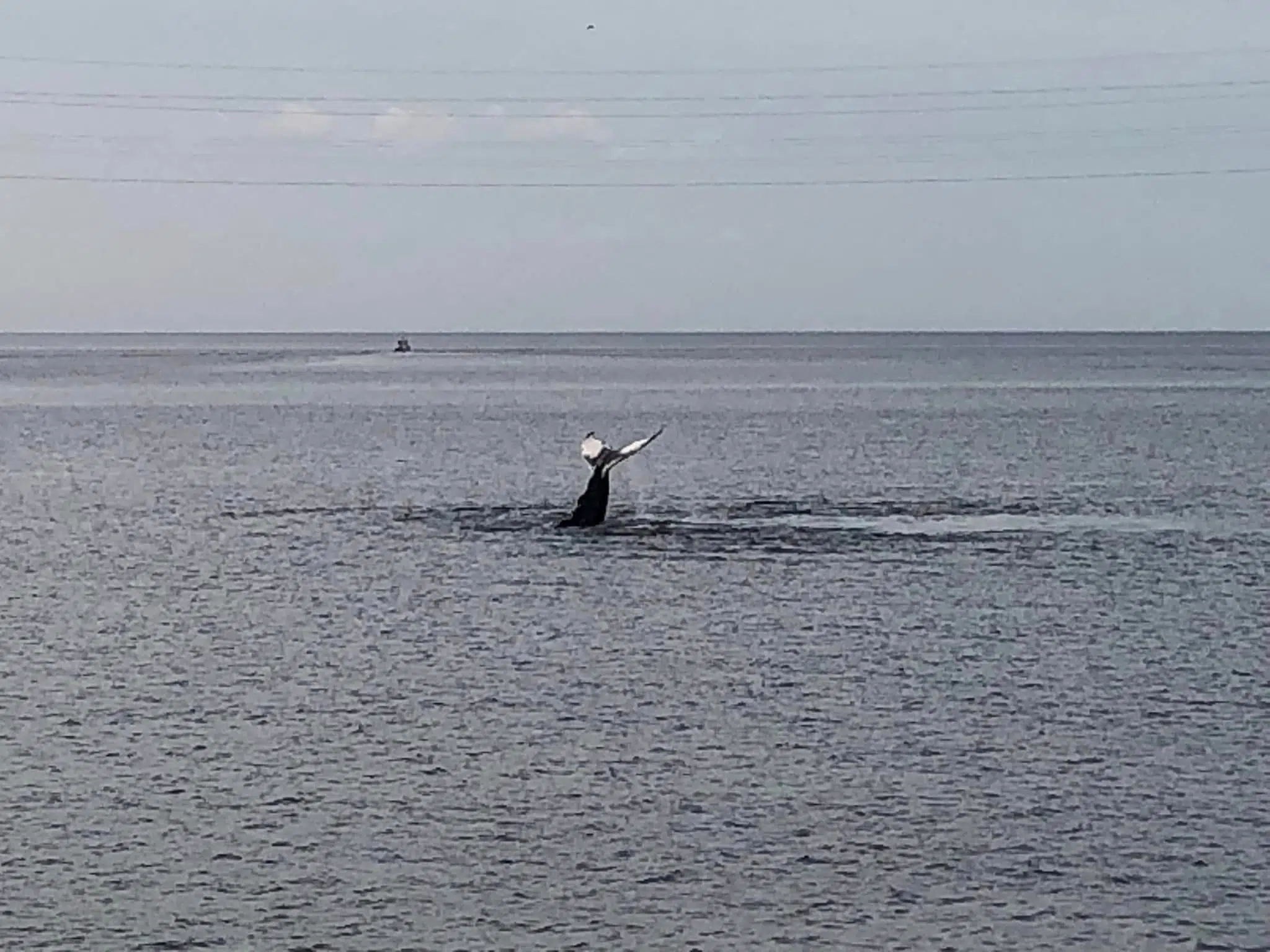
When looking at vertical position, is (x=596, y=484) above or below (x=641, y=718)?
above

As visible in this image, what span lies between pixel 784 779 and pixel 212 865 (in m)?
6.41

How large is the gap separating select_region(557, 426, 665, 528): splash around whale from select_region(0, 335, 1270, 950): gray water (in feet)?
3.31

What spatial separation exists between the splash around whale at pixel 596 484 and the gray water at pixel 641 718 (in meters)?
1.01

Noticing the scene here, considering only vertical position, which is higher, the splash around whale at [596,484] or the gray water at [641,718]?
the splash around whale at [596,484]

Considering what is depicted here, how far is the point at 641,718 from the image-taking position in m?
28.3

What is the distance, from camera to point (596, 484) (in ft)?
167

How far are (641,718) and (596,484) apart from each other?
22.7 m

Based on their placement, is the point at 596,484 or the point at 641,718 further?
the point at 596,484

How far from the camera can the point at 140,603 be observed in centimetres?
3944

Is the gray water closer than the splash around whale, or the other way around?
the gray water

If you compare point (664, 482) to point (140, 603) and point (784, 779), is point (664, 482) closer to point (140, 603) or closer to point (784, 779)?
point (140, 603)

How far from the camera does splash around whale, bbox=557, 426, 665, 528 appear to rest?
49.8m

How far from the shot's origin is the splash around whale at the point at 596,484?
49750 millimetres

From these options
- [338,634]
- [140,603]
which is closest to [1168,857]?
[338,634]
